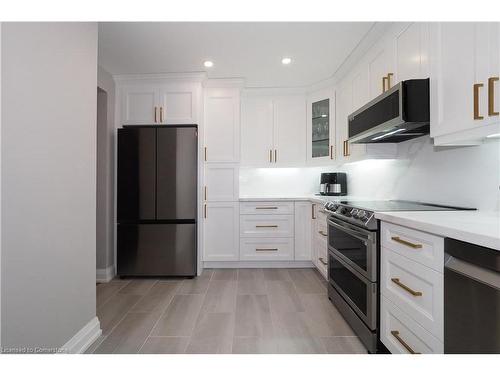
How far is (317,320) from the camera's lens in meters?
2.10

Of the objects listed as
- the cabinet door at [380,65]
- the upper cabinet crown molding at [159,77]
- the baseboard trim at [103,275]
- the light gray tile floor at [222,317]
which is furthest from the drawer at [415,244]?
the baseboard trim at [103,275]

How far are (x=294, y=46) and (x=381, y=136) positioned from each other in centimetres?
128

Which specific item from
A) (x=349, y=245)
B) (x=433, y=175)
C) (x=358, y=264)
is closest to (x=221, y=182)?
(x=349, y=245)

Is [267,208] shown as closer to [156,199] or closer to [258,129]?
[258,129]

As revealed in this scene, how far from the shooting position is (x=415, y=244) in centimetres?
128

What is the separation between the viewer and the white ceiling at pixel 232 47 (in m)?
2.27

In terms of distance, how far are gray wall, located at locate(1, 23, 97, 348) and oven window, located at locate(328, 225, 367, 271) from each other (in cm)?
191

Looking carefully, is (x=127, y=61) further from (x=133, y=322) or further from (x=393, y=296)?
(x=393, y=296)

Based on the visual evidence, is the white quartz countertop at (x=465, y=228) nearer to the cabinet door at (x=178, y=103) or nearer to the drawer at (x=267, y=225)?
the drawer at (x=267, y=225)

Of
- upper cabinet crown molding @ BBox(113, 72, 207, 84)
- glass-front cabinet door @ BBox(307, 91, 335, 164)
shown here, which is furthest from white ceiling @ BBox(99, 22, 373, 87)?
glass-front cabinet door @ BBox(307, 91, 335, 164)

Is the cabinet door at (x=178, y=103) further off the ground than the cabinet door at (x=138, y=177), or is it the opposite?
the cabinet door at (x=178, y=103)

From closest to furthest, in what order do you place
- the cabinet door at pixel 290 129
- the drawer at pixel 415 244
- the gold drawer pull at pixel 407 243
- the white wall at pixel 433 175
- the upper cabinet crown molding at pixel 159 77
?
1. the drawer at pixel 415 244
2. the gold drawer pull at pixel 407 243
3. the white wall at pixel 433 175
4. the upper cabinet crown molding at pixel 159 77
5. the cabinet door at pixel 290 129

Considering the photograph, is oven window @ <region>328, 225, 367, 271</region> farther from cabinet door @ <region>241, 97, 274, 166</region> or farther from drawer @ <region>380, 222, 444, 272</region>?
cabinet door @ <region>241, 97, 274, 166</region>

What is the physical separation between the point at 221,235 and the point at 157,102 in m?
1.93
